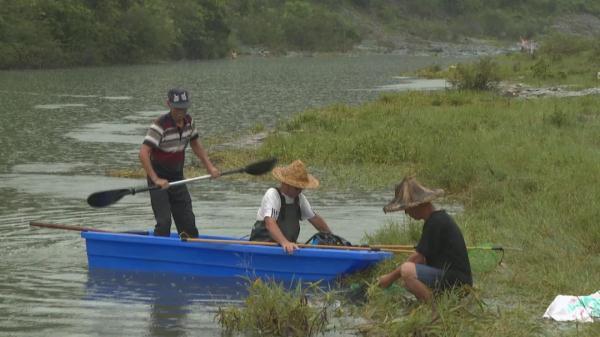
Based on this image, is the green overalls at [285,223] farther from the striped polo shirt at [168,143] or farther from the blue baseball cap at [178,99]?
the blue baseball cap at [178,99]

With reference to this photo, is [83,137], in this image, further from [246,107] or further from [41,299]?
[41,299]

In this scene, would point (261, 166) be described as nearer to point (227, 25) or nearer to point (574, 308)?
point (574, 308)

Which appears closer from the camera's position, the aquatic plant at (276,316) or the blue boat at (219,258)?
the aquatic plant at (276,316)

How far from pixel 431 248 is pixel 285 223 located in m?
2.07

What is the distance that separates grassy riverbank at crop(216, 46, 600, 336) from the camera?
8344 millimetres

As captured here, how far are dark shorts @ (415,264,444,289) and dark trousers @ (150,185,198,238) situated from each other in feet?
10.5

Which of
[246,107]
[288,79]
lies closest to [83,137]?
[246,107]

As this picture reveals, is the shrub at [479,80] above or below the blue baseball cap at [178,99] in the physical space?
below

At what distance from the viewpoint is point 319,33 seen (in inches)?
4697

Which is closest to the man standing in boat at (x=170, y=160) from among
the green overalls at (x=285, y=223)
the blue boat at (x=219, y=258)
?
the blue boat at (x=219, y=258)

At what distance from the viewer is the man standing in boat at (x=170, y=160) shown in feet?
33.4

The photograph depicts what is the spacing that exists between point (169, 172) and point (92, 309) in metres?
1.80

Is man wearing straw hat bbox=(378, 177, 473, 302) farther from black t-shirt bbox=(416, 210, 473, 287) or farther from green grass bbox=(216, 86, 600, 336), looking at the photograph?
green grass bbox=(216, 86, 600, 336)

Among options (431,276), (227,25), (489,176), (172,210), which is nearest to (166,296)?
(172,210)
